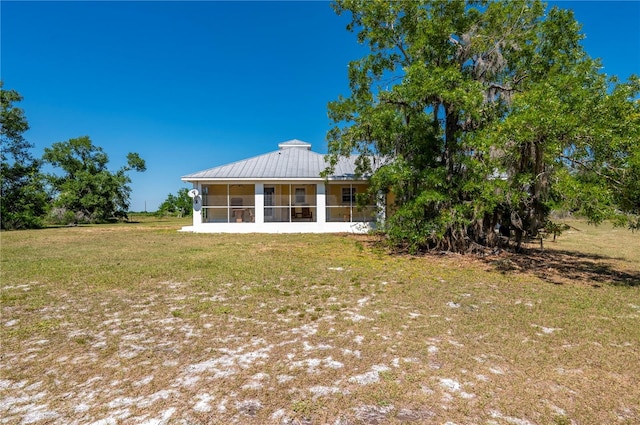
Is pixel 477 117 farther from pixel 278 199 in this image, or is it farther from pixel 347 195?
pixel 278 199

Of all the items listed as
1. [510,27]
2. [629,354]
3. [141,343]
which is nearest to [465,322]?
[629,354]

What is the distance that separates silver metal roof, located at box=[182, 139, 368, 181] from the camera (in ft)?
57.3

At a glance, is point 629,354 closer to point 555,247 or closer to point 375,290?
point 375,290

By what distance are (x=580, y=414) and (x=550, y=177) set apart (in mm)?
6110

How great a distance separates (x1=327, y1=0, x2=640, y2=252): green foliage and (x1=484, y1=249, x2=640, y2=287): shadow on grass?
881 millimetres

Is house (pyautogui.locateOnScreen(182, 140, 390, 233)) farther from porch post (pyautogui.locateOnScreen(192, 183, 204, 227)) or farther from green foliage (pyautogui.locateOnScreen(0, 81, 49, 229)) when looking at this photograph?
green foliage (pyautogui.locateOnScreen(0, 81, 49, 229))

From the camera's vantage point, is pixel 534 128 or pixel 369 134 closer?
pixel 534 128

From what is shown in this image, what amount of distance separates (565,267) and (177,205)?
44283 mm

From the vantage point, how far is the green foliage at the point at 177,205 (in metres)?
44.6

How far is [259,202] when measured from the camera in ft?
58.5

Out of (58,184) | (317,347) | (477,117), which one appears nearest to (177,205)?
(58,184)

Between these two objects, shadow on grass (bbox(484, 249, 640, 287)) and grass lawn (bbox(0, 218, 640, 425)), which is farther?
shadow on grass (bbox(484, 249, 640, 287))

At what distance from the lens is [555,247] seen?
494 inches

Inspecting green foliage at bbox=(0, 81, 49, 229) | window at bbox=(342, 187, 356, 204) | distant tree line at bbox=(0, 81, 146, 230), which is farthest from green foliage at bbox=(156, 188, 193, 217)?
window at bbox=(342, 187, 356, 204)
